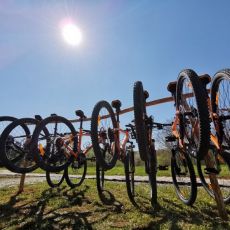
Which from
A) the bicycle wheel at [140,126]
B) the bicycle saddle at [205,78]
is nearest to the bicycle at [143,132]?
the bicycle wheel at [140,126]

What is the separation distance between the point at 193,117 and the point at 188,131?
51cm

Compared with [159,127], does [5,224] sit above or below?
below

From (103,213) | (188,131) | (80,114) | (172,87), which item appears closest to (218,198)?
(188,131)

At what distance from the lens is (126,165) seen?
6.57m

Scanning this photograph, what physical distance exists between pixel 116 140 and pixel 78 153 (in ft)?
4.41

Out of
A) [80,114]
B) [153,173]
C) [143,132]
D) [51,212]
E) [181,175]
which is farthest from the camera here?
[80,114]

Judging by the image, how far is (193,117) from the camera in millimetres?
5141

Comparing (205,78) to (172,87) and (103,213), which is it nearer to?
(172,87)

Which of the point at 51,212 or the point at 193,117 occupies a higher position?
the point at 193,117

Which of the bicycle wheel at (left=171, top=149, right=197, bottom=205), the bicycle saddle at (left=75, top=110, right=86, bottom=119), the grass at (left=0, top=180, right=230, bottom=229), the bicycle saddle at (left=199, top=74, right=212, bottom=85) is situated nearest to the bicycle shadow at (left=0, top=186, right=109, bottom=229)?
the grass at (left=0, top=180, right=230, bottom=229)

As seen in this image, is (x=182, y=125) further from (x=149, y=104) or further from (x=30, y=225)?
(x=30, y=225)

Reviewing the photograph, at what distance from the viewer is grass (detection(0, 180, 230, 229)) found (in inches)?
180

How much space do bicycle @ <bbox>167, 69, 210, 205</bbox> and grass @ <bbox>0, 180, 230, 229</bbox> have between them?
1.47 feet

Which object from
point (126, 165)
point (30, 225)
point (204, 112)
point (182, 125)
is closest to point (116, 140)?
point (126, 165)
